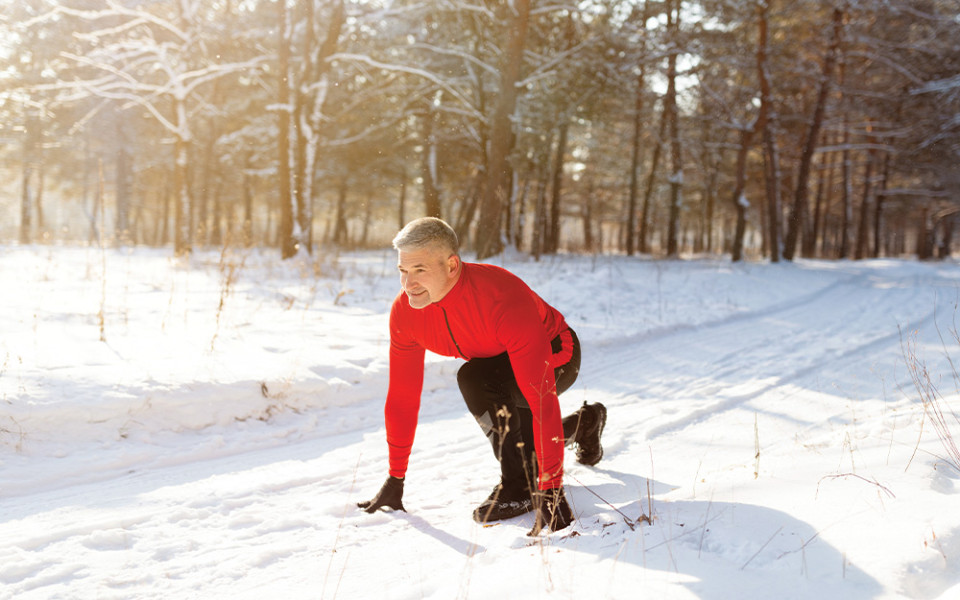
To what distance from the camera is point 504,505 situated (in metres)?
2.99

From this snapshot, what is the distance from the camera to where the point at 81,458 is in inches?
138

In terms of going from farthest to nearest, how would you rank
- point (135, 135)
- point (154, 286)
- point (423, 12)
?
Result: point (135, 135)
point (423, 12)
point (154, 286)

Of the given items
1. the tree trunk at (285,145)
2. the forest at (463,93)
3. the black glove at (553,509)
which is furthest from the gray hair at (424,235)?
the tree trunk at (285,145)

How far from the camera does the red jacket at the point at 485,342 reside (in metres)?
2.63

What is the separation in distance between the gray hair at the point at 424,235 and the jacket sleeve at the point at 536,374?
0.46 metres

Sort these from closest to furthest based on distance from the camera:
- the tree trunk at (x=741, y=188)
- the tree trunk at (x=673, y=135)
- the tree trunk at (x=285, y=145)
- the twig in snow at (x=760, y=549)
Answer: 1. the twig in snow at (x=760, y=549)
2. the tree trunk at (x=285, y=145)
3. the tree trunk at (x=673, y=135)
4. the tree trunk at (x=741, y=188)

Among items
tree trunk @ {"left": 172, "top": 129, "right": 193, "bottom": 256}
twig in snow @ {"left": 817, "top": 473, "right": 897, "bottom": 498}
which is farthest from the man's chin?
tree trunk @ {"left": 172, "top": 129, "right": 193, "bottom": 256}

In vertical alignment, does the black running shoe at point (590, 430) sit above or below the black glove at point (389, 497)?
above

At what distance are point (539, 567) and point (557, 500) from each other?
50 centimetres

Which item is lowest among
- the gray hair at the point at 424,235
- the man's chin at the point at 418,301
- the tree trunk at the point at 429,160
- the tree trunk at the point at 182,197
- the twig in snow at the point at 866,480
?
the twig in snow at the point at 866,480

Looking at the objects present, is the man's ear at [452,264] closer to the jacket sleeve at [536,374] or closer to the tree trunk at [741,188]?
the jacket sleeve at [536,374]

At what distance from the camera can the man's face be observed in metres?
2.65

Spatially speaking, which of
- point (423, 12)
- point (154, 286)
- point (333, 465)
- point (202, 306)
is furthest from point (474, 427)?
point (423, 12)

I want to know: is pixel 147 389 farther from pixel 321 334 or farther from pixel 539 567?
pixel 539 567
